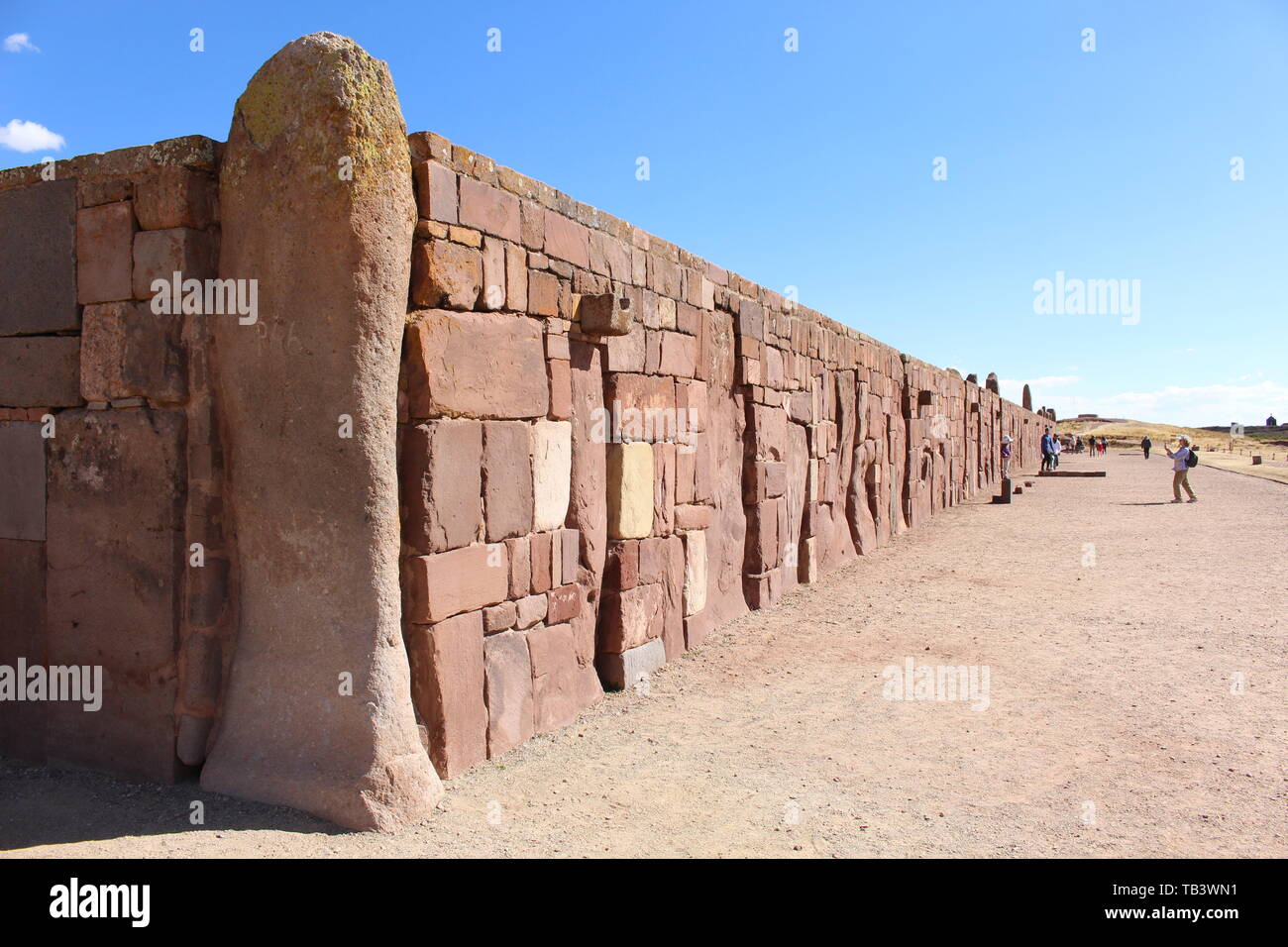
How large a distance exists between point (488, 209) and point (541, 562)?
2.03 metres

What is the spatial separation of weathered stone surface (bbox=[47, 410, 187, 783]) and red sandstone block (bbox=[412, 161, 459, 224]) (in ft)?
5.08

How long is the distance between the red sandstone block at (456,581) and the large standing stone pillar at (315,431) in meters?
0.21

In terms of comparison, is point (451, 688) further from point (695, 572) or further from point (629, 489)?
point (695, 572)

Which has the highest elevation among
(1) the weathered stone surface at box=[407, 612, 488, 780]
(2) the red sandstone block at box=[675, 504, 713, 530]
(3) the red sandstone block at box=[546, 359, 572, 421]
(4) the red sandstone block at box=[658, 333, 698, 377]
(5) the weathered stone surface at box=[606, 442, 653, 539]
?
(4) the red sandstone block at box=[658, 333, 698, 377]

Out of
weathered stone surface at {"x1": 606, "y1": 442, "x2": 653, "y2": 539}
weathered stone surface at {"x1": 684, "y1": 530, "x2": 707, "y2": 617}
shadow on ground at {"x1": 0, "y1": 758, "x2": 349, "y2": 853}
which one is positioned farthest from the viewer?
weathered stone surface at {"x1": 684, "y1": 530, "x2": 707, "y2": 617}

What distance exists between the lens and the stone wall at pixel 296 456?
411cm

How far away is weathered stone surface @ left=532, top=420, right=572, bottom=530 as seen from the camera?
5453 millimetres

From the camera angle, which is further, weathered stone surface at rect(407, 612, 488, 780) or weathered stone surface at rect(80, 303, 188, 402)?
weathered stone surface at rect(407, 612, 488, 780)

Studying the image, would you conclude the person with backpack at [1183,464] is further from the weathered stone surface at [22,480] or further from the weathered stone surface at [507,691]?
the weathered stone surface at [22,480]

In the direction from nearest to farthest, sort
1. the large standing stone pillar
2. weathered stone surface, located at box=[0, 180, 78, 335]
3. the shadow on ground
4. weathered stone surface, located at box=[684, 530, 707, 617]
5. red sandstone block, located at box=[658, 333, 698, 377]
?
the shadow on ground, the large standing stone pillar, weathered stone surface, located at box=[0, 180, 78, 335], red sandstone block, located at box=[658, 333, 698, 377], weathered stone surface, located at box=[684, 530, 707, 617]

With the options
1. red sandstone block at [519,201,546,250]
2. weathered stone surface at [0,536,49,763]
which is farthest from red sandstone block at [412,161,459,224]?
weathered stone surface at [0,536,49,763]

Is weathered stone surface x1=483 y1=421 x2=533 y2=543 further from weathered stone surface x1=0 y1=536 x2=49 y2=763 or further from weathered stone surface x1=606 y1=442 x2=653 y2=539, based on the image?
weathered stone surface x1=0 y1=536 x2=49 y2=763

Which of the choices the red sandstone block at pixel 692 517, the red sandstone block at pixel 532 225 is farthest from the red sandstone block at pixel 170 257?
the red sandstone block at pixel 692 517

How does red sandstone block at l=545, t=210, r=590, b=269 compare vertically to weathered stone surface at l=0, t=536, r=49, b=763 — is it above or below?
above
